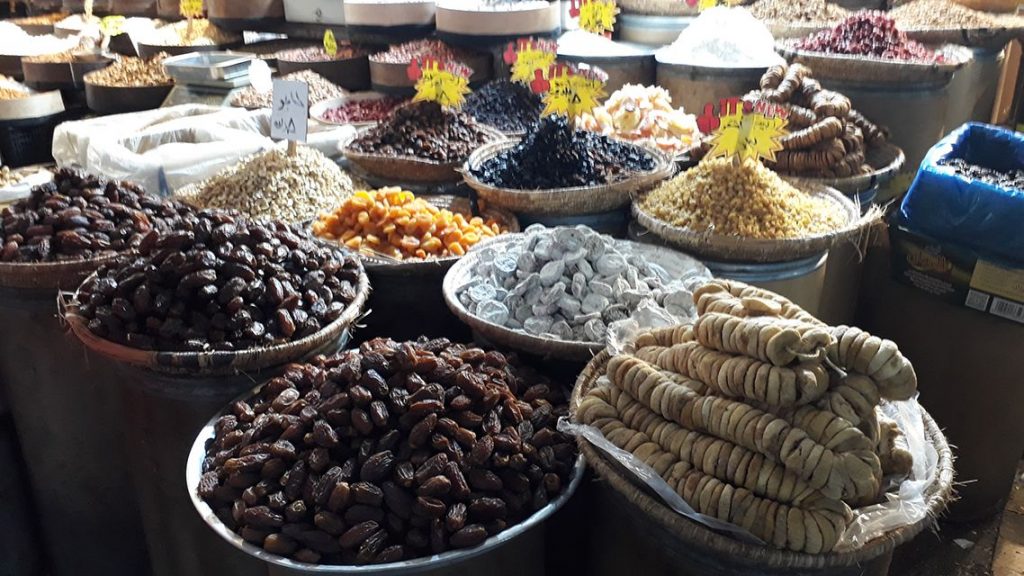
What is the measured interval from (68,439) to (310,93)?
6.06 ft

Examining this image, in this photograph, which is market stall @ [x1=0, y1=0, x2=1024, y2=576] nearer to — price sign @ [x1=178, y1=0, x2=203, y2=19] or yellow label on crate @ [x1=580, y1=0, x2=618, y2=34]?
yellow label on crate @ [x1=580, y1=0, x2=618, y2=34]

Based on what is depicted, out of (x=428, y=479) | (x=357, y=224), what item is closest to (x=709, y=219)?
(x=357, y=224)

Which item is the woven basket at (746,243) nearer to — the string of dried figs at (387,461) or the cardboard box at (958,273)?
the cardboard box at (958,273)

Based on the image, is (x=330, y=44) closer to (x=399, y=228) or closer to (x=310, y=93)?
(x=310, y=93)

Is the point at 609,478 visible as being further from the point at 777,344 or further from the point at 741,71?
the point at 741,71

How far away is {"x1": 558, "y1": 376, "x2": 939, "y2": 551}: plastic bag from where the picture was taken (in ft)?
3.48

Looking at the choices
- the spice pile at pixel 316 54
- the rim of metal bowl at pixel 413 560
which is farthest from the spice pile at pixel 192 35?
the rim of metal bowl at pixel 413 560

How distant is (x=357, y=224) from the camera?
83.8 inches

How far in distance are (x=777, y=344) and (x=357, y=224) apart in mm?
1355

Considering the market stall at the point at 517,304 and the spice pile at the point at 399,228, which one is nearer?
the market stall at the point at 517,304

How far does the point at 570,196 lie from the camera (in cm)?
213

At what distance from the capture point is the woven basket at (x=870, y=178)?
2.38 m

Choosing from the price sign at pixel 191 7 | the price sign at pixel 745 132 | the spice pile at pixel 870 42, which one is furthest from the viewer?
the price sign at pixel 191 7

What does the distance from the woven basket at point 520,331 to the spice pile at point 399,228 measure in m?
0.10
